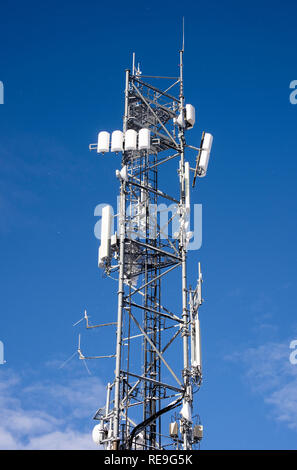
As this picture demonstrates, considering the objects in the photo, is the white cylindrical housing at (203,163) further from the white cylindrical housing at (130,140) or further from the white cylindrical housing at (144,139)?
the white cylindrical housing at (130,140)

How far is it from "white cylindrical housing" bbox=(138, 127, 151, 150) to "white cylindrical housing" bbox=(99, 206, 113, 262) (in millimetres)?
4348

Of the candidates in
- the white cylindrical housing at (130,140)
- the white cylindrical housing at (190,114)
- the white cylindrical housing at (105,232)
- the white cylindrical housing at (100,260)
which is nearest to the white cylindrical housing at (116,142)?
the white cylindrical housing at (130,140)

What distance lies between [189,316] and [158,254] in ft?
14.0

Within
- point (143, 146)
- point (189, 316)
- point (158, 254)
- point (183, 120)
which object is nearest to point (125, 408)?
point (189, 316)

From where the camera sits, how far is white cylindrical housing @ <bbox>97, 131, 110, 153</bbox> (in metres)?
47.3

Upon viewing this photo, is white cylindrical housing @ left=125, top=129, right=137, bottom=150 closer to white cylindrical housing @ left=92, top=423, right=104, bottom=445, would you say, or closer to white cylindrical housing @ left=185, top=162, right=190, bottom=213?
white cylindrical housing @ left=185, top=162, right=190, bottom=213

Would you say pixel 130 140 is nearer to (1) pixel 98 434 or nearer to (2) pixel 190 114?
(2) pixel 190 114

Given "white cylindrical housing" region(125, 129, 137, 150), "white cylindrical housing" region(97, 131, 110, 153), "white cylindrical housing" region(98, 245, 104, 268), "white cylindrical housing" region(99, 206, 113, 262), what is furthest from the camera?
"white cylindrical housing" region(97, 131, 110, 153)

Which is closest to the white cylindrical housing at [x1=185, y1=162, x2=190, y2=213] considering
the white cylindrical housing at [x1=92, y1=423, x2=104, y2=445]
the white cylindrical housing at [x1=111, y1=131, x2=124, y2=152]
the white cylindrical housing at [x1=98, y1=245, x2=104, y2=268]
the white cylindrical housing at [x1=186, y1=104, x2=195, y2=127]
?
the white cylindrical housing at [x1=186, y1=104, x2=195, y2=127]

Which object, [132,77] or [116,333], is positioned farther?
[132,77]
